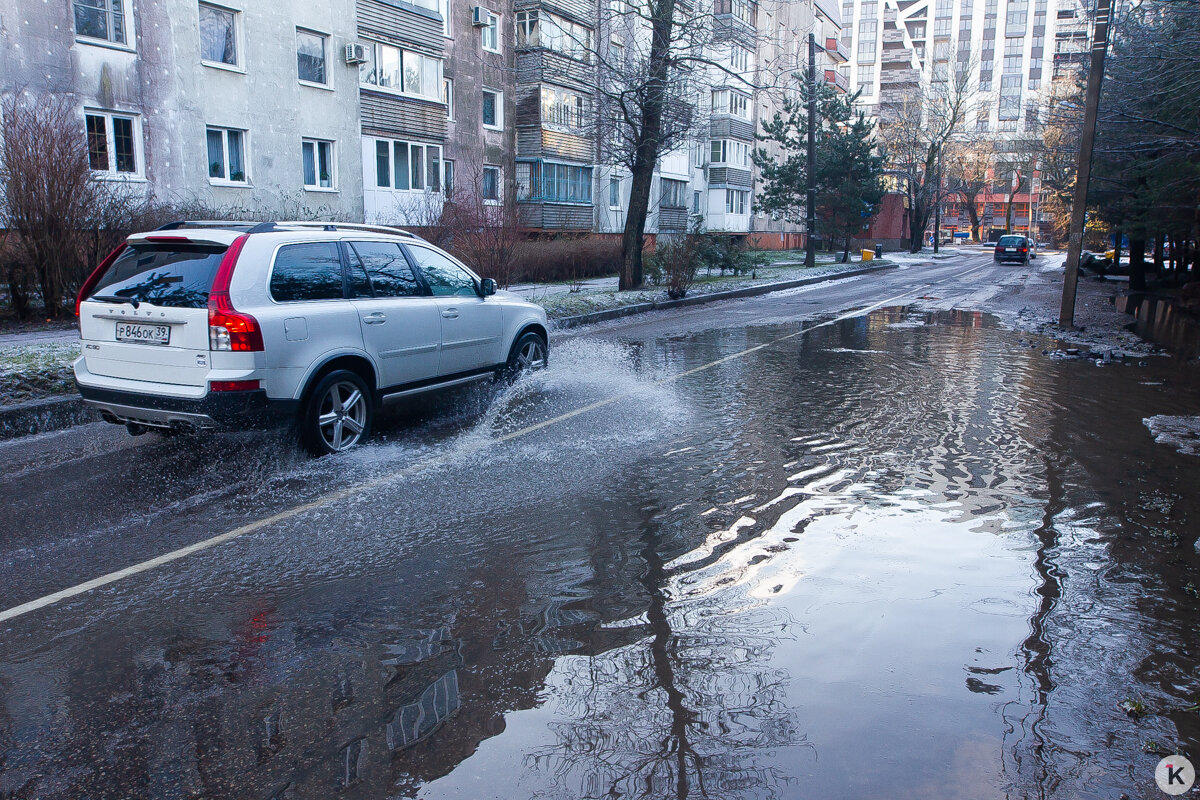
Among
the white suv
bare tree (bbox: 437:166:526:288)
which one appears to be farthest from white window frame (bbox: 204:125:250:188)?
the white suv

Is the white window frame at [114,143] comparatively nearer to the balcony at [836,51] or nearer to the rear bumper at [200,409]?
the rear bumper at [200,409]

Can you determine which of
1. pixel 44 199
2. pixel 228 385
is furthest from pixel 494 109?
pixel 228 385

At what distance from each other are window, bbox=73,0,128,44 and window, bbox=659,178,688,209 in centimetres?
2912

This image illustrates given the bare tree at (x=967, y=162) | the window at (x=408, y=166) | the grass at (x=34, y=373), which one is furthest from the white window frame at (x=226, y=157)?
the bare tree at (x=967, y=162)

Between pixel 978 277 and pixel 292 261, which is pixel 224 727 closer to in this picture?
pixel 292 261

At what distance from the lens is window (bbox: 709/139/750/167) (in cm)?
5247

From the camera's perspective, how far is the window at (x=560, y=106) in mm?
35281

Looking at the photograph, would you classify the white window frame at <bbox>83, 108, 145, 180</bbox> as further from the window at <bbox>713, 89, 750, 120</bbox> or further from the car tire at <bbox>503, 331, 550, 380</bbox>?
the window at <bbox>713, 89, 750, 120</bbox>

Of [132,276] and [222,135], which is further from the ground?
[222,135]

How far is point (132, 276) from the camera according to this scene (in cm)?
645

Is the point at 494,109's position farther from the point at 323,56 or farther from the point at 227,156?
the point at 227,156

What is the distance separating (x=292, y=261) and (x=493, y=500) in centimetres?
253

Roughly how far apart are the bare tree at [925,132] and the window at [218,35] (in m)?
51.6

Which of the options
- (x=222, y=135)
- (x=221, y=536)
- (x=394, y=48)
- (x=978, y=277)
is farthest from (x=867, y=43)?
(x=221, y=536)
